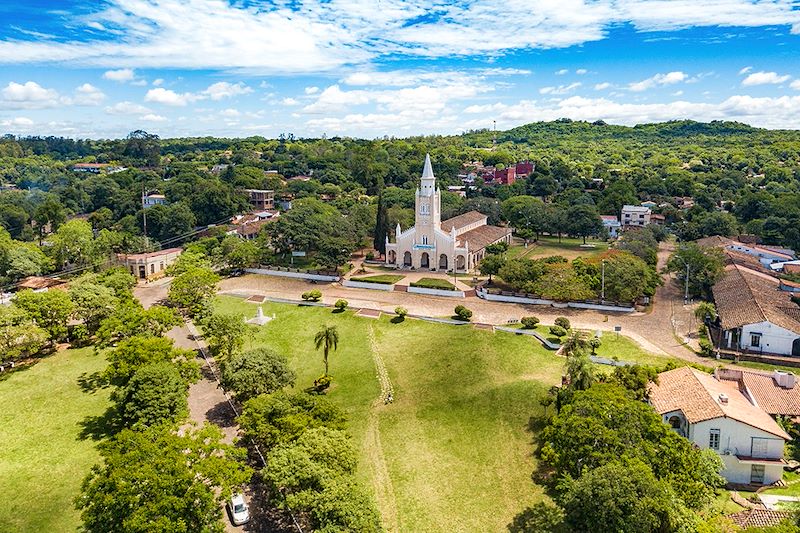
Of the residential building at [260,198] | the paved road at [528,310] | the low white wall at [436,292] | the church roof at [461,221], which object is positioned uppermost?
the residential building at [260,198]

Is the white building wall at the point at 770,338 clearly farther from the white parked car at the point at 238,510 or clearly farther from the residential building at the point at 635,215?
the residential building at the point at 635,215

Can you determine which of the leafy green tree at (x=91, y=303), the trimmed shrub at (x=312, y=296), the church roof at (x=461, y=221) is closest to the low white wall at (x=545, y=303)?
the trimmed shrub at (x=312, y=296)

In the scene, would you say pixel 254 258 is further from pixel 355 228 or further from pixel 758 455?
pixel 758 455

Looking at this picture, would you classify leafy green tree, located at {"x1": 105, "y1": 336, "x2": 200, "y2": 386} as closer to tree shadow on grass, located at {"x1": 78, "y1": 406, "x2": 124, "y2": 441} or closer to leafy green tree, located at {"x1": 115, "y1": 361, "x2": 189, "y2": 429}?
leafy green tree, located at {"x1": 115, "y1": 361, "x2": 189, "y2": 429}

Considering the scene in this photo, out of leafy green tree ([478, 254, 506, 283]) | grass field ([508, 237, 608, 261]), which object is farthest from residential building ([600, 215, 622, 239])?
leafy green tree ([478, 254, 506, 283])

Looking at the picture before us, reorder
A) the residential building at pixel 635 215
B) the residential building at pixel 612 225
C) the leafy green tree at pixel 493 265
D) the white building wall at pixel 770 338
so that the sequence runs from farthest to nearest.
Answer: the residential building at pixel 635 215
the residential building at pixel 612 225
the leafy green tree at pixel 493 265
the white building wall at pixel 770 338

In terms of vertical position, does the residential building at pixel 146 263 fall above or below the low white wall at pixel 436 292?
above

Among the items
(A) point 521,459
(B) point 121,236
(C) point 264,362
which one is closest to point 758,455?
(A) point 521,459

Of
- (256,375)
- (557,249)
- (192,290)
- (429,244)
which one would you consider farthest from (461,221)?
(256,375)
